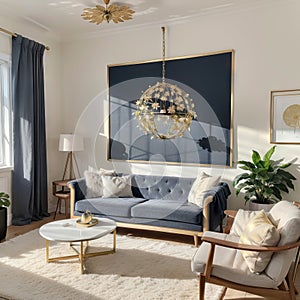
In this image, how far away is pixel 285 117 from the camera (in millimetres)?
4117

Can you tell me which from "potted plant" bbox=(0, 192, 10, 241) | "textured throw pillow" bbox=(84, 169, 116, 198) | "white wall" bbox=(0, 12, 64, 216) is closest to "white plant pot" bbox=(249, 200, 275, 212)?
"textured throw pillow" bbox=(84, 169, 116, 198)

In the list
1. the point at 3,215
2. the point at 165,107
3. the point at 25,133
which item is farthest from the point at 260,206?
the point at 25,133

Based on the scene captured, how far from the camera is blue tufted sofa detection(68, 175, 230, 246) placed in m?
3.77

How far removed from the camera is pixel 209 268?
2359 mm

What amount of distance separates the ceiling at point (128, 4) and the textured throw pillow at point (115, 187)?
2.38 metres

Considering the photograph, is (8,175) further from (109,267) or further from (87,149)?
(109,267)

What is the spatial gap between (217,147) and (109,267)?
228 centimetres

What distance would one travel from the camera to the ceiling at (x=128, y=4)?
13.6ft

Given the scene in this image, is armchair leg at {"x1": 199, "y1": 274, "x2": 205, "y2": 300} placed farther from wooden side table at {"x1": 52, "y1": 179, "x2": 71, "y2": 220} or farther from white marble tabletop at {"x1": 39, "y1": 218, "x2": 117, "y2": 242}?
wooden side table at {"x1": 52, "y1": 179, "x2": 71, "y2": 220}

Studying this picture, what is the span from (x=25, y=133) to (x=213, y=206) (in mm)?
2927

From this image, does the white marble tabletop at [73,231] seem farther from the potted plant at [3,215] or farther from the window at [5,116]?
the window at [5,116]

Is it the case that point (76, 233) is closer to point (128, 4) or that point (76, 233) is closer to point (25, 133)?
point (25, 133)

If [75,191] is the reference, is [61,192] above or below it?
below

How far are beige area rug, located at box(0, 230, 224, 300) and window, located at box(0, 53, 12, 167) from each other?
1411 mm
